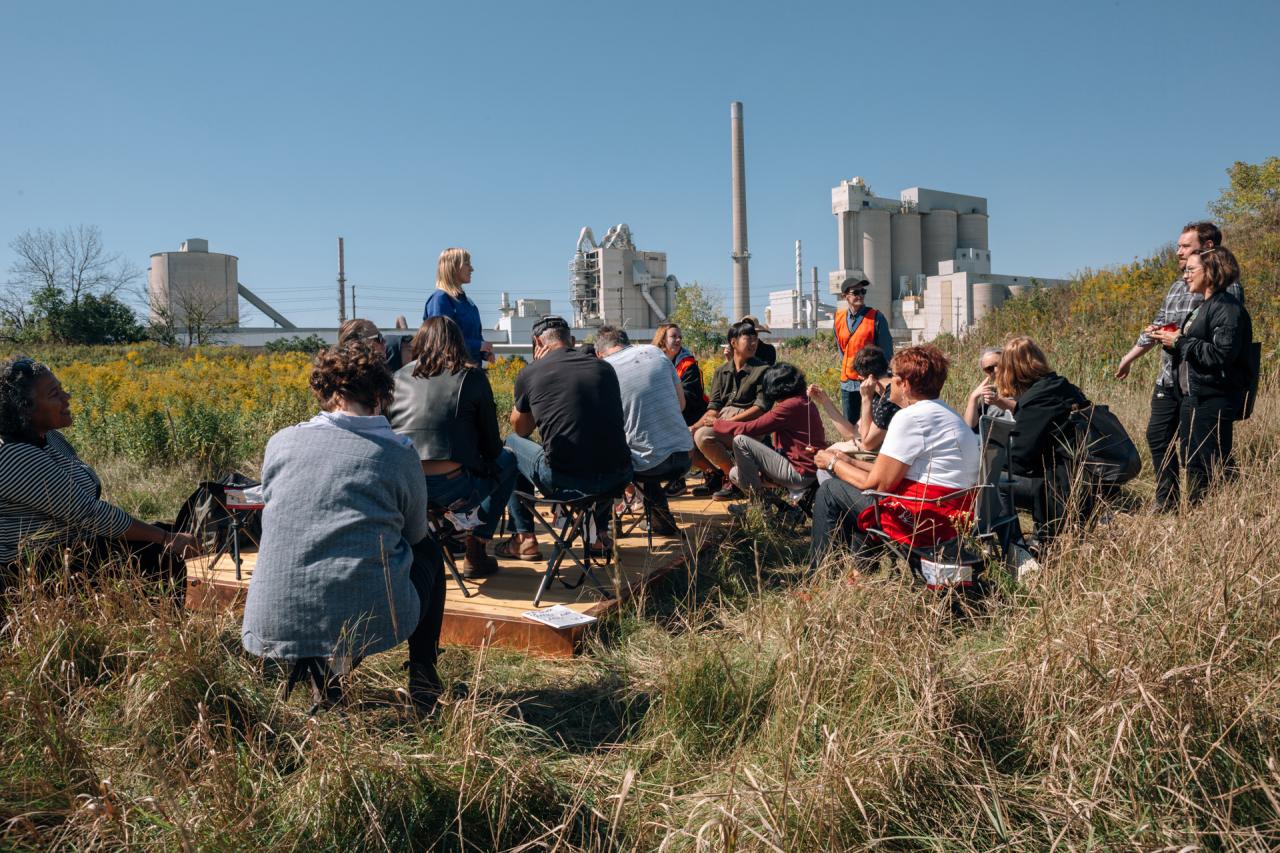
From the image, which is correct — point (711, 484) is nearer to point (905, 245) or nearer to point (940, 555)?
point (940, 555)

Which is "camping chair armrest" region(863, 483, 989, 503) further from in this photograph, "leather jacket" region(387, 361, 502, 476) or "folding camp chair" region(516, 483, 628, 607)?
"leather jacket" region(387, 361, 502, 476)

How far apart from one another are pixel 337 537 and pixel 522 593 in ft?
5.36

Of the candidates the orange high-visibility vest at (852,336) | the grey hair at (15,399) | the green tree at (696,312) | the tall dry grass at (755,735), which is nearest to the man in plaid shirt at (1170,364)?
the tall dry grass at (755,735)

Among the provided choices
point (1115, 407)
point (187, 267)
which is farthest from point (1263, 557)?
point (187, 267)

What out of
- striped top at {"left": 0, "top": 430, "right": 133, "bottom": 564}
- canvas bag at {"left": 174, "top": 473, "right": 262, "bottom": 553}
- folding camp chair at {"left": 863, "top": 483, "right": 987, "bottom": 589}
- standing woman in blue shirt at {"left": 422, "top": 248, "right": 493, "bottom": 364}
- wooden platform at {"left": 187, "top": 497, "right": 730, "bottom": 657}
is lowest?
wooden platform at {"left": 187, "top": 497, "right": 730, "bottom": 657}

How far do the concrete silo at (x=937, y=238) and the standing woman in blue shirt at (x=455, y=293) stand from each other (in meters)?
65.3

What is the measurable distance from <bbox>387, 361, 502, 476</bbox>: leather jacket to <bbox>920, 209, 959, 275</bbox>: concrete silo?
66.6m

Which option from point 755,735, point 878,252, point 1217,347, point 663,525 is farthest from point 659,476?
point 878,252

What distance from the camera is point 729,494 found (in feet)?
20.3

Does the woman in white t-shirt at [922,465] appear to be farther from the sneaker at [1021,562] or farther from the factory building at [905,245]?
the factory building at [905,245]

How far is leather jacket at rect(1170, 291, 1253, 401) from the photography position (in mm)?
4414

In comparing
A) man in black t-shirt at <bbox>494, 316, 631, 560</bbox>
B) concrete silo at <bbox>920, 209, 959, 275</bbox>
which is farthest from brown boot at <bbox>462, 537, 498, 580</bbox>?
concrete silo at <bbox>920, 209, 959, 275</bbox>

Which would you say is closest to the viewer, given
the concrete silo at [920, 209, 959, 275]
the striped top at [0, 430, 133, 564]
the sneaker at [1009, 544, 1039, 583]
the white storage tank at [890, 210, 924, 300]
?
the striped top at [0, 430, 133, 564]

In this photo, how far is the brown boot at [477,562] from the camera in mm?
4297
